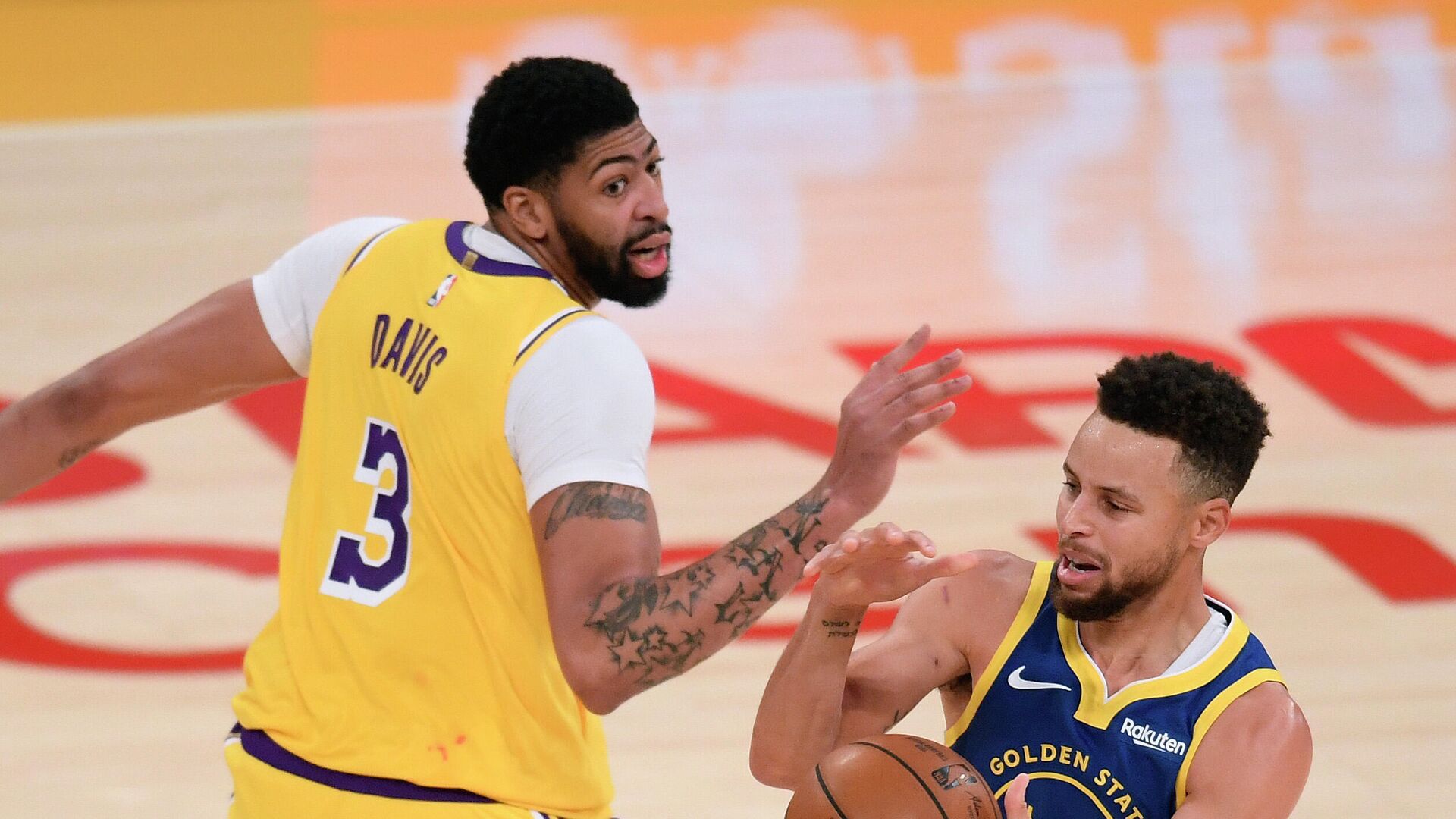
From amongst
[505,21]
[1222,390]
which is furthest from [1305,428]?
[505,21]

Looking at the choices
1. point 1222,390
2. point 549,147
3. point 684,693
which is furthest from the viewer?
point 684,693

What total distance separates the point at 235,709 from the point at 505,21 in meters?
9.38

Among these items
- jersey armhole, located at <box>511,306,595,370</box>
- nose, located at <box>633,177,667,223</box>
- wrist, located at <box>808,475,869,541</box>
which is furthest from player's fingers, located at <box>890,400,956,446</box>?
nose, located at <box>633,177,667,223</box>

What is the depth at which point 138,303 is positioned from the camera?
26.9 ft

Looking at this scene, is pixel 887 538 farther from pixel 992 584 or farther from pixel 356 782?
pixel 356 782

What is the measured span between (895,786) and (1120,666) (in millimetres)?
564

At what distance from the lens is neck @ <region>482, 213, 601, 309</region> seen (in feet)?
10.1

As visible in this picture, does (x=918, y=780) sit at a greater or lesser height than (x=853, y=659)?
lesser

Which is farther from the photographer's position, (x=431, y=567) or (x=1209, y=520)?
(x=1209, y=520)

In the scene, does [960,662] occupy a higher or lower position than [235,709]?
lower

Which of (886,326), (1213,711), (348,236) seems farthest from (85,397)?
(886,326)

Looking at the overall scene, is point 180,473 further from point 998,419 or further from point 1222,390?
point 1222,390

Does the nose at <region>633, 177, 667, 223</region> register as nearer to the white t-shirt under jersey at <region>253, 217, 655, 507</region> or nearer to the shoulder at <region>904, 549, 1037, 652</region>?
the white t-shirt under jersey at <region>253, 217, 655, 507</region>

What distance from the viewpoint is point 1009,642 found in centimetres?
342
